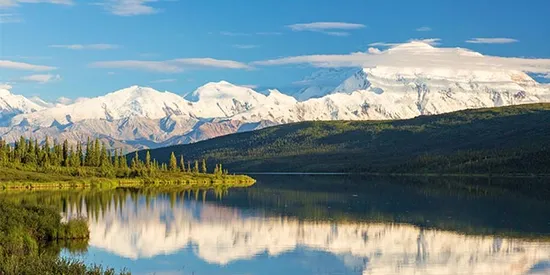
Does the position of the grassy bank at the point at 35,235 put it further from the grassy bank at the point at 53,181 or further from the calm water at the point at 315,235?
the grassy bank at the point at 53,181

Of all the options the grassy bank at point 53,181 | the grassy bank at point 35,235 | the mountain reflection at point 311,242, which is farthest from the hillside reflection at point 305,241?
the grassy bank at point 53,181

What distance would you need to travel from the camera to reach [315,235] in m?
78.5

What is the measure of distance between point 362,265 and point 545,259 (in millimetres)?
13480

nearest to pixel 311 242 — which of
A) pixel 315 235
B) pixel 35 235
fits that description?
pixel 315 235

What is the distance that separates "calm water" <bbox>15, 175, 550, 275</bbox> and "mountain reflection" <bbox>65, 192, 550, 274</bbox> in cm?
9

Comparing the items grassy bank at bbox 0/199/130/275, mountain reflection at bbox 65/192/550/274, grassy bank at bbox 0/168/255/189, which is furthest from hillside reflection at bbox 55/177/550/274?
grassy bank at bbox 0/168/255/189

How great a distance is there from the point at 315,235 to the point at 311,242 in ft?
17.7

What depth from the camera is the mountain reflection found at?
60.9m

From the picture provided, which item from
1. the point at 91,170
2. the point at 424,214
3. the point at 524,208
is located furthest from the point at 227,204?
the point at 91,170

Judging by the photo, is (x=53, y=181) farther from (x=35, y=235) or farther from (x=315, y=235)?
(x=35, y=235)

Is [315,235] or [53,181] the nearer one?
[315,235]

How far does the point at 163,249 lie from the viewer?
67.6m

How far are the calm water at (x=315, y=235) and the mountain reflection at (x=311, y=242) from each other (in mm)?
91

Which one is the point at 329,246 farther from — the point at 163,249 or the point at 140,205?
the point at 140,205
